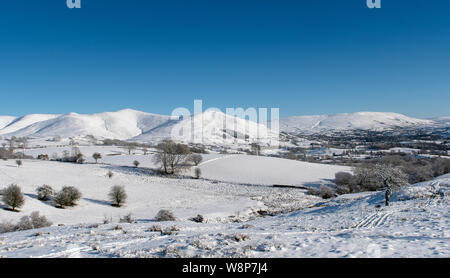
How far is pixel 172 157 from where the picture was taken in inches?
2227

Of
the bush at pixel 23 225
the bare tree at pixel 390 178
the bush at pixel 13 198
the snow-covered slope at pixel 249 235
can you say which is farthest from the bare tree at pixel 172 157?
the bare tree at pixel 390 178

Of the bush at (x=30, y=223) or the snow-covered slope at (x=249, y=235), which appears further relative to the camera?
the bush at (x=30, y=223)

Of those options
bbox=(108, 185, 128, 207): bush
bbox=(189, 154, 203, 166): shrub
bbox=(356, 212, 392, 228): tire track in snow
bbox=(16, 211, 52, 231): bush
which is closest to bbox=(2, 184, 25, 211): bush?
bbox=(16, 211, 52, 231): bush

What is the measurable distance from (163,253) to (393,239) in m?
7.76

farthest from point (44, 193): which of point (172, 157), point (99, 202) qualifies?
point (172, 157)

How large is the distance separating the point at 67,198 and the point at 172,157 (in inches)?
1190

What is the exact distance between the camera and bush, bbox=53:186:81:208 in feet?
87.9

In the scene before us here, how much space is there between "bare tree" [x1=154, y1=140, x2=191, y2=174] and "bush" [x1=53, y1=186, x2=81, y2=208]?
27956mm

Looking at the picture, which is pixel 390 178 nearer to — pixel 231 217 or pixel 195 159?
pixel 231 217

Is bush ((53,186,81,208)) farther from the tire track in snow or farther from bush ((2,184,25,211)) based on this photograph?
the tire track in snow

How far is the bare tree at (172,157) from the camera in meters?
56.3

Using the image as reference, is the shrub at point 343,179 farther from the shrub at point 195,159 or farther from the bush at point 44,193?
the bush at point 44,193

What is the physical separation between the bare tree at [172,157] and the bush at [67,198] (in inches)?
→ 1101

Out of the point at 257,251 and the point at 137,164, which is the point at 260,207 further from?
the point at 137,164
